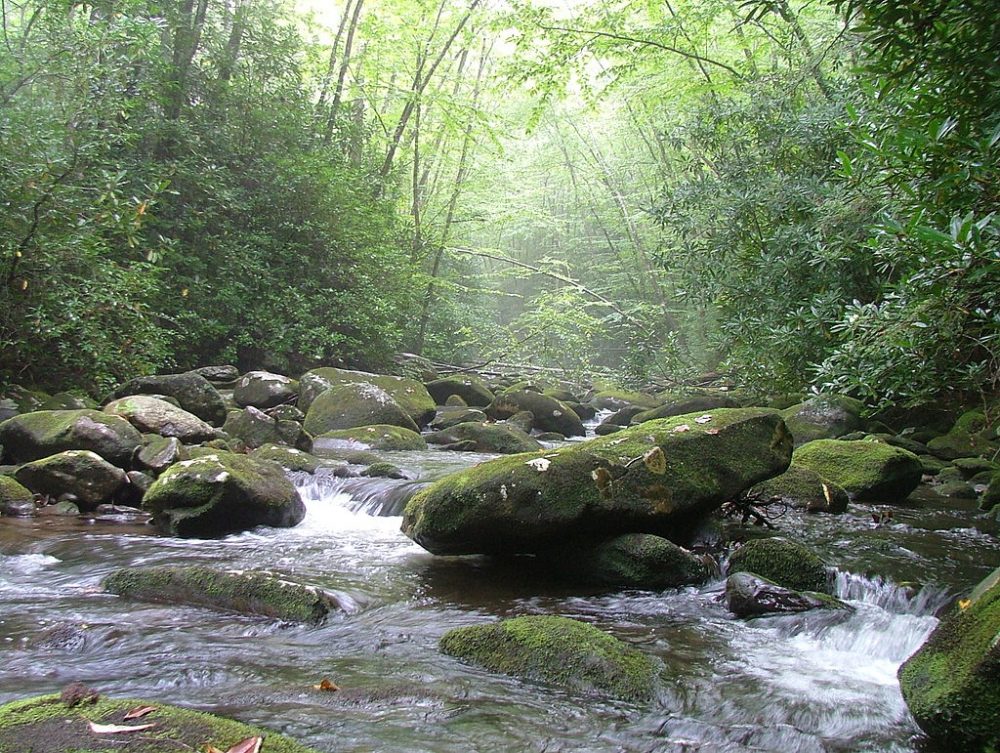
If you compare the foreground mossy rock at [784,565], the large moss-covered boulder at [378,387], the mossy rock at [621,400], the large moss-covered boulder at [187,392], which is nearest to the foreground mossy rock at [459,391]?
the large moss-covered boulder at [378,387]

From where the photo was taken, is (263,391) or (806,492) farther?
(263,391)

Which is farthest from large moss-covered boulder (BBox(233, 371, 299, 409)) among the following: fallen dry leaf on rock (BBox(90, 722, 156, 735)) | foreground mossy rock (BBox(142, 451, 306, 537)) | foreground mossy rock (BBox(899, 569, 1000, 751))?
foreground mossy rock (BBox(899, 569, 1000, 751))

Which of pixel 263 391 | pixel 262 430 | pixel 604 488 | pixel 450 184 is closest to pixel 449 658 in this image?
pixel 604 488

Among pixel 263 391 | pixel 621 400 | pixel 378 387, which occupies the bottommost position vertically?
pixel 621 400

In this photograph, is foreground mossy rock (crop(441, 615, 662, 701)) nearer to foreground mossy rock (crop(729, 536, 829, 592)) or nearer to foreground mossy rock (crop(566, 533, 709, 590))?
foreground mossy rock (crop(566, 533, 709, 590))

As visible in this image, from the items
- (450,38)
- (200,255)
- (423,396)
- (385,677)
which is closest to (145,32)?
(200,255)

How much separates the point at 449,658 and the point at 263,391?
9706 millimetres

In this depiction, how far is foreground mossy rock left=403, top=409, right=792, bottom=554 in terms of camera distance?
19.1ft

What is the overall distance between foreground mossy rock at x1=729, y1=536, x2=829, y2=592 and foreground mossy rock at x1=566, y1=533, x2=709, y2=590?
14.2 inches

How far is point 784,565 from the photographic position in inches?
219

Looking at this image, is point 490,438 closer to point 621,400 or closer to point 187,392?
point 187,392

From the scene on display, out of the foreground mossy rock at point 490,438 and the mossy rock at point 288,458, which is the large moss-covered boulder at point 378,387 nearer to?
the foreground mossy rock at point 490,438

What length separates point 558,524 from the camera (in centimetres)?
581

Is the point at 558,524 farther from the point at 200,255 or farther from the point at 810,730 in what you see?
the point at 200,255
